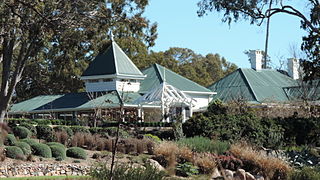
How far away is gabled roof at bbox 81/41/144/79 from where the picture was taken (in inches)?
1764

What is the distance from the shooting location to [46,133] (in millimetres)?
21562

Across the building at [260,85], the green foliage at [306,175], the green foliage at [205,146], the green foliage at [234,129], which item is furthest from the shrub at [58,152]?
the building at [260,85]

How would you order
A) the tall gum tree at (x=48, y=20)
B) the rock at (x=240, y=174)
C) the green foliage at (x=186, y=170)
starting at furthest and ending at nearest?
the tall gum tree at (x=48, y=20)
the green foliage at (x=186, y=170)
the rock at (x=240, y=174)

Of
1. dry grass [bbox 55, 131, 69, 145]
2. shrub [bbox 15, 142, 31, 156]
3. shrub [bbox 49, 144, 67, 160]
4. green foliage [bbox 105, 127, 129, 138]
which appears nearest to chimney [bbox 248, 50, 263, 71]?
green foliage [bbox 105, 127, 129, 138]

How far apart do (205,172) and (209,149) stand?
2.41 m

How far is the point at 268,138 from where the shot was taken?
23.0 metres

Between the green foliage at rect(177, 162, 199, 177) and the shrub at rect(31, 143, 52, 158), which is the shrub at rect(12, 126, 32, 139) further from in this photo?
the green foliage at rect(177, 162, 199, 177)

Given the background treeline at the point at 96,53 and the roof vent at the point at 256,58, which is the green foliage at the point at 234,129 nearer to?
the background treeline at the point at 96,53

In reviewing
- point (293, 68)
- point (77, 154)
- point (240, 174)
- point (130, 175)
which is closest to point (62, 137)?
point (77, 154)

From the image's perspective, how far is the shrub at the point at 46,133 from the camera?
21.4m

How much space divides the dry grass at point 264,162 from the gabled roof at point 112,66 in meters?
26.2

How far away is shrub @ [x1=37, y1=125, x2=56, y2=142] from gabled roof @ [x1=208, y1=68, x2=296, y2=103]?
24.5 metres

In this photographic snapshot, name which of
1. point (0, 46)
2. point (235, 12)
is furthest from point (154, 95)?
point (0, 46)

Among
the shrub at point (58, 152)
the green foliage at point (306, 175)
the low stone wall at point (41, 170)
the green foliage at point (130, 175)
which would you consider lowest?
the low stone wall at point (41, 170)
